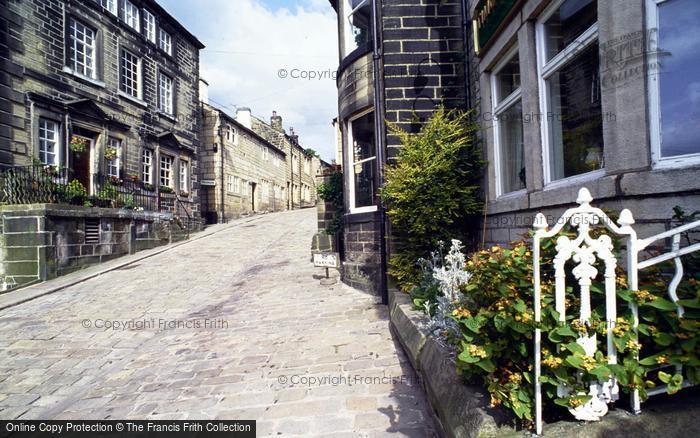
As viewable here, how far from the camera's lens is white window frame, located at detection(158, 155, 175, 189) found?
59.3ft

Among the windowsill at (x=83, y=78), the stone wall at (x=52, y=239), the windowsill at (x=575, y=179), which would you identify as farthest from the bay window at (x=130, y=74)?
the windowsill at (x=575, y=179)

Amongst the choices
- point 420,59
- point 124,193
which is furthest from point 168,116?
point 420,59

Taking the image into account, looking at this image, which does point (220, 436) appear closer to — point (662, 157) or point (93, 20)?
point (662, 157)

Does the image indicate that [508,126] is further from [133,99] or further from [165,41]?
[165,41]

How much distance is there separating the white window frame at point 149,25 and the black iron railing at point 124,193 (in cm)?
733

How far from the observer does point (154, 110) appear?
Answer: 17375 millimetres

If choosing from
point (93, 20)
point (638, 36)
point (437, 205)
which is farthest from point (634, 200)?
point (93, 20)

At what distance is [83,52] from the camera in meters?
13.7

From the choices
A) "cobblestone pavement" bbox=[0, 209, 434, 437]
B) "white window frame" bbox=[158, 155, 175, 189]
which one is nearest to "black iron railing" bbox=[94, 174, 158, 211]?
"white window frame" bbox=[158, 155, 175, 189]

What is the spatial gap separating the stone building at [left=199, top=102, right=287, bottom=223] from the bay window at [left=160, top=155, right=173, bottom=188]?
368 cm

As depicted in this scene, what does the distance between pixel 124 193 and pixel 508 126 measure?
15.2 m

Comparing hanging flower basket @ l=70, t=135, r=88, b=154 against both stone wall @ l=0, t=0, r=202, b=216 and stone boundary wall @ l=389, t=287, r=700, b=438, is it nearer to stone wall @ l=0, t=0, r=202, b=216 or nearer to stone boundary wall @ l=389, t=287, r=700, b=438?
stone wall @ l=0, t=0, r=202, b=216

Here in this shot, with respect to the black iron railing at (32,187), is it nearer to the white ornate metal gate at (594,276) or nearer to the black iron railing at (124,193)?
the black iron railing at (124,193)

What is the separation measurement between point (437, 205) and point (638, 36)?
9.71 feet
